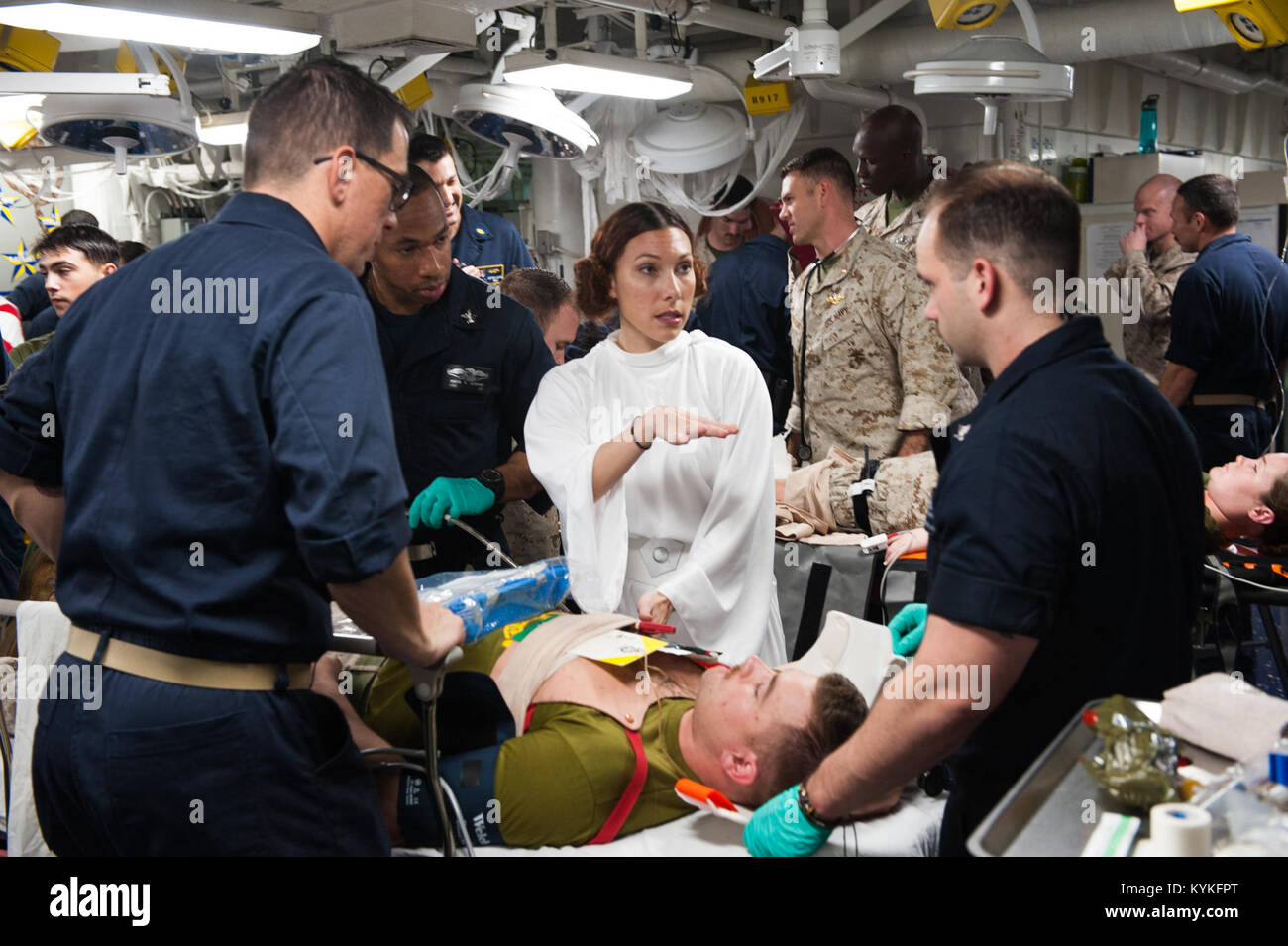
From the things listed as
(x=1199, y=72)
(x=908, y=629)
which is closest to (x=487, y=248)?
(x=908, y=629)

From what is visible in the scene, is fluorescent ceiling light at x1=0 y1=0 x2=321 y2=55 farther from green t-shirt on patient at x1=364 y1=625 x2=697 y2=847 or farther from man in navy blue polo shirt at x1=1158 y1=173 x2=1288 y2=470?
man in navy blue polo shirt at x1=1158 y1=173 x2=1288 y2=470

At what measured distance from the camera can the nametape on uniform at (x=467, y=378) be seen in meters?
2.93

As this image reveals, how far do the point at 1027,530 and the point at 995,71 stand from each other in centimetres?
271

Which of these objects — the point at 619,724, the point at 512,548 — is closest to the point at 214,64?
the point at 512,548

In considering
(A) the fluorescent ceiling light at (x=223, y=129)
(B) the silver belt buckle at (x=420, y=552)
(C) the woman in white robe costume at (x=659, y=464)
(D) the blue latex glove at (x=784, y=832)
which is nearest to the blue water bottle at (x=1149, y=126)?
(A) the fluorescent ceiling light at (x=223, y=129)

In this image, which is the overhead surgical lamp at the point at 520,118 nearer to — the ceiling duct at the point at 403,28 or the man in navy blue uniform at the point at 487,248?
the man in navy blue uniform at the point at 487,248

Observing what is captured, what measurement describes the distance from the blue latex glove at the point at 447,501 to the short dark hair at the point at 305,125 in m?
1.17

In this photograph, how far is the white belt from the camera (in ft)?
9.49

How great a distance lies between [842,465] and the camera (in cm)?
349

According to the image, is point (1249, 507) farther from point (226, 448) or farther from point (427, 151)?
point (226, 448)

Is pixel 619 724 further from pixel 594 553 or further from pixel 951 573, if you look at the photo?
pixel 951 573

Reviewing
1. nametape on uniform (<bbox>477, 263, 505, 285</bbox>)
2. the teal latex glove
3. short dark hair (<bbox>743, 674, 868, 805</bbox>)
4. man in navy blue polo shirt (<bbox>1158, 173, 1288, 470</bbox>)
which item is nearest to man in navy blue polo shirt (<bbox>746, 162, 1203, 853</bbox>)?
short dark hair (<bbox>743, 674, 868, 805</bbox>)

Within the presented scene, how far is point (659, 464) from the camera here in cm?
289

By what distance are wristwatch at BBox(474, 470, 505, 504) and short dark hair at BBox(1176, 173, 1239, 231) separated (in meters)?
3.63
